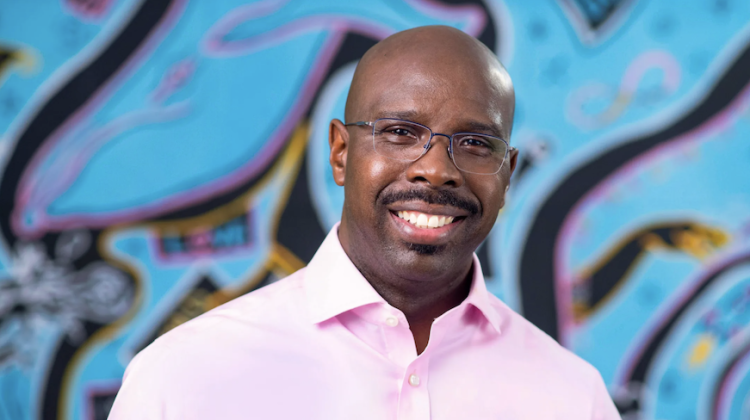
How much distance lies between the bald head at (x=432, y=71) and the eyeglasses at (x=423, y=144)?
0.14 feet

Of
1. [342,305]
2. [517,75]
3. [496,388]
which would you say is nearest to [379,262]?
[342,305]

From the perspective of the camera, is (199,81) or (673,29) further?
(673,29)

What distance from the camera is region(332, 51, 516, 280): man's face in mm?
1236

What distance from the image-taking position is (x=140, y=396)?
3.70ft

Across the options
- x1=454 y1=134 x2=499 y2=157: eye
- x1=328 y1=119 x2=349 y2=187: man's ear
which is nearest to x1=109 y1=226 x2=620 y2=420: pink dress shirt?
x1=328 y1=119 x2=349 y2=187: man's ear

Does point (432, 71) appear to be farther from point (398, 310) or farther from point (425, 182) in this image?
point (398, 310)

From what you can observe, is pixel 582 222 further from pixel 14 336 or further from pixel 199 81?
pixel 14 336

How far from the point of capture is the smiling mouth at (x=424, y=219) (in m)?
1.24

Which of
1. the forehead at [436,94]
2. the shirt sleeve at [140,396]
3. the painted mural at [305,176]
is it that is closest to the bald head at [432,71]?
the forehead at [436,94]

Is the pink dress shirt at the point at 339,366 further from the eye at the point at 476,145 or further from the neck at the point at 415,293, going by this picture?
the eye at the point at 476,145

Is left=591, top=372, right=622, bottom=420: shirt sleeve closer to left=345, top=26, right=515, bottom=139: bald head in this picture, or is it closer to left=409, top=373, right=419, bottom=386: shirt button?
left=409, top=373, right=419, bottom=386: shirt button

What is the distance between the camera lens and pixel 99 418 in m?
2.38

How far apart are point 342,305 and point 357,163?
27 cm

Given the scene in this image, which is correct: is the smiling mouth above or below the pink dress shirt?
above
